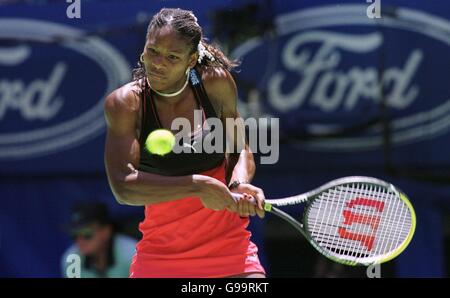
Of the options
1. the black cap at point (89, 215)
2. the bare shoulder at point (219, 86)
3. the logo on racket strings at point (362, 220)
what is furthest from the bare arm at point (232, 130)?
the black cap at point (89, 215)

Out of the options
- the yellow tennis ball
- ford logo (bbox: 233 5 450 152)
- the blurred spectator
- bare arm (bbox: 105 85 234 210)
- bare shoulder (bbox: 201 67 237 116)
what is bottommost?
the blurred spectator

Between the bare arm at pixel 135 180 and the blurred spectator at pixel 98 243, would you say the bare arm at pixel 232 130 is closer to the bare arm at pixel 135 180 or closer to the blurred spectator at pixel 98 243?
the bare arm at pixel 135 180

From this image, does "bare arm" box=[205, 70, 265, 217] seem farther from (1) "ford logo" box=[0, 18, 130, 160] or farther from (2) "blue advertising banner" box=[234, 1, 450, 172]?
(1) "ford logo" box=[0, 18, 130, 160]

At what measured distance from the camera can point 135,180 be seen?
369cm

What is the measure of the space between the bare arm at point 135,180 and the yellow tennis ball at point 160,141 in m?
0.07

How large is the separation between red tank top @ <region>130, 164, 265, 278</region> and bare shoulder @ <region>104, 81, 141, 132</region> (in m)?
0.40

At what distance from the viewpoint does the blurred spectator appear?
673 cm

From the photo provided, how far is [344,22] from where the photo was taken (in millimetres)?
6832

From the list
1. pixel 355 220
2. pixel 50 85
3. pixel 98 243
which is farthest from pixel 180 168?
pixel 50 85

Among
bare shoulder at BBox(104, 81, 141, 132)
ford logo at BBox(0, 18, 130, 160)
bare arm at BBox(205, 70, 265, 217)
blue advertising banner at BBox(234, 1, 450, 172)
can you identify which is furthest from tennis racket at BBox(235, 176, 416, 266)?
ford logo at BBox(0, 18, 130, 160)

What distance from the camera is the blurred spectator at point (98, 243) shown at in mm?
6730

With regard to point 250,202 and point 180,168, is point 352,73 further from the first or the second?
point 250,202
